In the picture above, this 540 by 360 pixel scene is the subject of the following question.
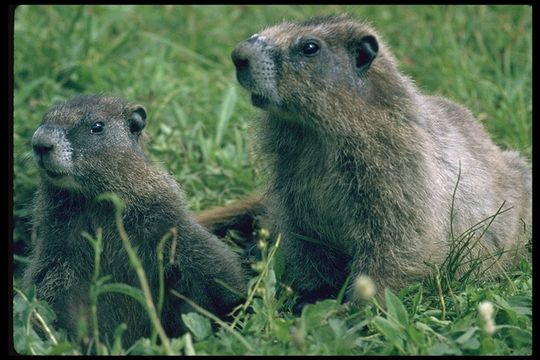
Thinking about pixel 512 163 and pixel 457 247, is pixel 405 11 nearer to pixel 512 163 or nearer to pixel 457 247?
pixel 512 163

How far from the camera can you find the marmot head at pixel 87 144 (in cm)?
543

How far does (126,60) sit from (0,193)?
8.96 ft

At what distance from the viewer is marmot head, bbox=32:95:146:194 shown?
5.43m

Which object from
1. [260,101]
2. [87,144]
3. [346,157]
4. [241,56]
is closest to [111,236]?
[87,144]

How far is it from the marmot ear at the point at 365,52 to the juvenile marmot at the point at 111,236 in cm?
131

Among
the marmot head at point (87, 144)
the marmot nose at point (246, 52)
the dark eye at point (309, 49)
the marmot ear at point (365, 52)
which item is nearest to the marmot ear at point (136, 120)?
the marmot head at point (87, 144)

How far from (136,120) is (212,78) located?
10.6 feet

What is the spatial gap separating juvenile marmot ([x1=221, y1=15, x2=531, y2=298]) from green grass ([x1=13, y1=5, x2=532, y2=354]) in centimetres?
26

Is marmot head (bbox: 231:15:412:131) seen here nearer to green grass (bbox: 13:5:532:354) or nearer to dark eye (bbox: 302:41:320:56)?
dark eye (bbox: 302:41:320:56)

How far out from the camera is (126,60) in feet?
29.1

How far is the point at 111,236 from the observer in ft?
18.7

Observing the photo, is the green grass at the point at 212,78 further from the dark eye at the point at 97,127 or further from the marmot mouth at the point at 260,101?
the dark eye at the point at 97,127

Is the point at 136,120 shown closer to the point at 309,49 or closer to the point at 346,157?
the point at 309,49

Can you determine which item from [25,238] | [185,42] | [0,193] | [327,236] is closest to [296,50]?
[327,236]
